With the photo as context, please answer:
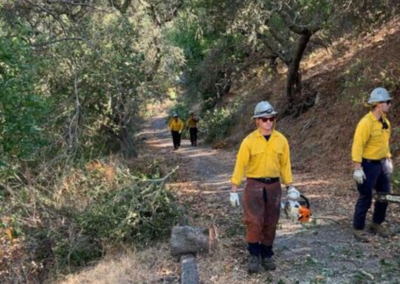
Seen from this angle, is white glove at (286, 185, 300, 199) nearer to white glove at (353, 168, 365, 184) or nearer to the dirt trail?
the dirt trail

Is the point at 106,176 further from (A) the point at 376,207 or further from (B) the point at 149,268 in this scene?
(A) the point at 376,207

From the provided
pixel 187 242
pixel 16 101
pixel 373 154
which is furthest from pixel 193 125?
pixel 187 242

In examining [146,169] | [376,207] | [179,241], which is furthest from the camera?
[146,169]

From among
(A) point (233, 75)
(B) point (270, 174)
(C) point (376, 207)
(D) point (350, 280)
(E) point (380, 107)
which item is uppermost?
(A) point (233, 75)

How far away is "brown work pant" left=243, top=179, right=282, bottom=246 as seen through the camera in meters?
5.39

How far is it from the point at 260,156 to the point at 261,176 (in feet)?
0.75

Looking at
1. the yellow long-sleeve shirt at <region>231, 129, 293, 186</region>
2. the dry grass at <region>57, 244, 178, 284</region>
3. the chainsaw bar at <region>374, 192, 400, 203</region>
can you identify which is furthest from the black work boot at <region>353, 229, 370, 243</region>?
the dry grass at <region>57, 244, 178, 284</region>

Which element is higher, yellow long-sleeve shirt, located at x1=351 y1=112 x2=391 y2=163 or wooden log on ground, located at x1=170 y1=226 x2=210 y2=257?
yellow long-sleeve shirt, located at x1=351 y1=112 x2=391 y2=163

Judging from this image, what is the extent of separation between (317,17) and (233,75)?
37.7ft

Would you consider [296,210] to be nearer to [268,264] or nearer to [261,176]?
[261,176]

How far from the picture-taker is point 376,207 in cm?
657

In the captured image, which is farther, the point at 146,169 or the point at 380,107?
the point at 146,169

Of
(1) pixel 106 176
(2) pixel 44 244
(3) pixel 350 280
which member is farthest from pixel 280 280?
(1) pixel 106 176

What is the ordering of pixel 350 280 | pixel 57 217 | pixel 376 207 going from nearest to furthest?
pixel 350 280 → pixel 376 207 → pixel 57 217
